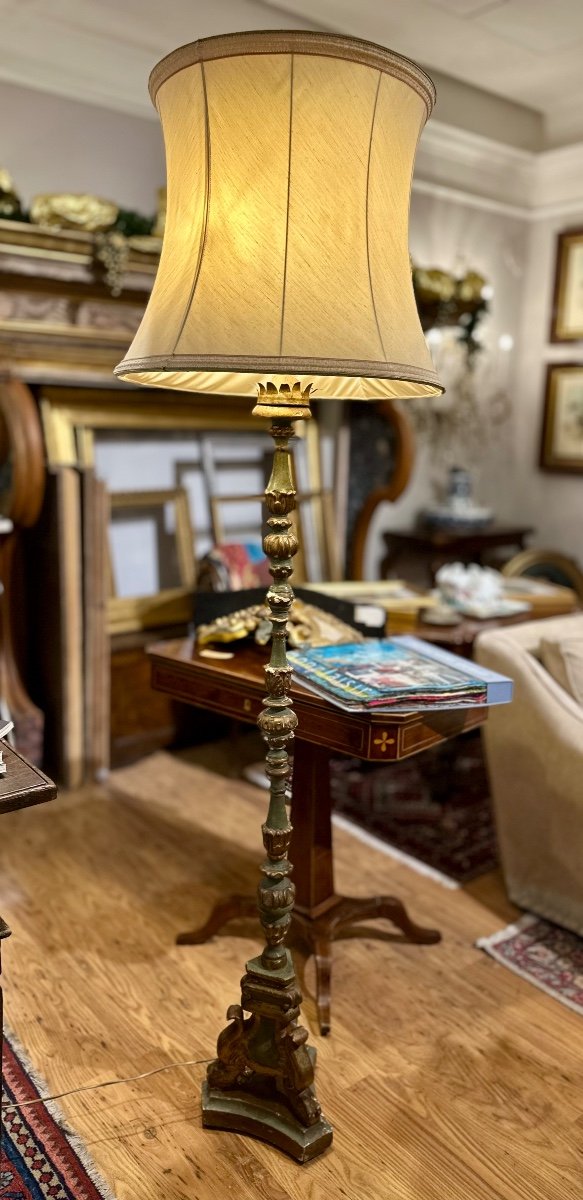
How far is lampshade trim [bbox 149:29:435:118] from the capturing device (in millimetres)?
1189

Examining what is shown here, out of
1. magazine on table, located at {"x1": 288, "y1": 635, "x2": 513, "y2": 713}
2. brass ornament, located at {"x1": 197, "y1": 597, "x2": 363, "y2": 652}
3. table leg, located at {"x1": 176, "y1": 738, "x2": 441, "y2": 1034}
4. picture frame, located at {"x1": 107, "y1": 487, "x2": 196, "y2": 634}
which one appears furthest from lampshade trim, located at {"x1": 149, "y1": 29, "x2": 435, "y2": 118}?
picture frame, located at {"x1": 107, "y1": 487, "x2": 196, "y2": 634}

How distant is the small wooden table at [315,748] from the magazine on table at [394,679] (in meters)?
0.04

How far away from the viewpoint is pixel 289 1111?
165 centimetres

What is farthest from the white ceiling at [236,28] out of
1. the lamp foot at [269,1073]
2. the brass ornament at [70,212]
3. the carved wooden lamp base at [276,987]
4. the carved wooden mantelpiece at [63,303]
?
the lamp foot at [269,1073]

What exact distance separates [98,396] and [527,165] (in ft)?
9.48

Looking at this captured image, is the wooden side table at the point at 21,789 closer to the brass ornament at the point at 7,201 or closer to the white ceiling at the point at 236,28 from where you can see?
the brass ornament at the point at 7,201

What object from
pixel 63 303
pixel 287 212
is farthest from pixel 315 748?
pixel 63 303

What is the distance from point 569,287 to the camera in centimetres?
484

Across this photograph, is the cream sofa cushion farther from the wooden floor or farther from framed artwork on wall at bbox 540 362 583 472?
framed artwork on wall at bbox 540 362 583 472

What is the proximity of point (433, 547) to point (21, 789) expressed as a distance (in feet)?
10.5

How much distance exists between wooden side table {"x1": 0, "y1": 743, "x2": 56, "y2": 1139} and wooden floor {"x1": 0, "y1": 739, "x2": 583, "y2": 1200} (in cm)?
48

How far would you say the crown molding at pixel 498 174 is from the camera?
4387mm

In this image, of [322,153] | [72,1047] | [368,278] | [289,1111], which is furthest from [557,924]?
[322,153]

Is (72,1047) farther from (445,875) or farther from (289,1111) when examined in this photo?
(445,875)
